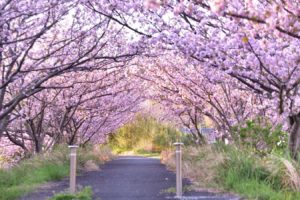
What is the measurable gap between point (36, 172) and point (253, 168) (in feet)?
18.8

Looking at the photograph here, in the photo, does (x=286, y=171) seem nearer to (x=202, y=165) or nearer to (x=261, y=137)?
(x=261, y=137)

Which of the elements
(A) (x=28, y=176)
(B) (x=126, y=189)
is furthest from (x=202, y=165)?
(A) (x=28, y=176)

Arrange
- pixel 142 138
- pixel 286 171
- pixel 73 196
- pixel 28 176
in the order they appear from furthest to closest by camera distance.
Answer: pixel 142 138
pixel 28 176
pixel 286 171
pixel 73 196

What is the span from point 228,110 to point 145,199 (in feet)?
31.2

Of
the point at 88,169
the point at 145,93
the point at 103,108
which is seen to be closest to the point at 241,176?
the point at 88,169

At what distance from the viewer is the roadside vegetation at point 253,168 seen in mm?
9750

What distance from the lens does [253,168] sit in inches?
435

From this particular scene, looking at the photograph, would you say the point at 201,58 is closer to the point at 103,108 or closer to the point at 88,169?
the point at 88,169

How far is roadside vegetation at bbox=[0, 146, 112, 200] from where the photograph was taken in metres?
11.1

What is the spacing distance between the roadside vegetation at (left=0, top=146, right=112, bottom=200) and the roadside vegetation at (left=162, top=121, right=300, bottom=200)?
3477 millimetres

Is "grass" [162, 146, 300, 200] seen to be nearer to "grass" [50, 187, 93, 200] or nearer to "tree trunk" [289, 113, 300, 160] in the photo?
"tree trunk" [289, 113, 300, 160]

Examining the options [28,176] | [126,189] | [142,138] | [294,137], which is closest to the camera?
[294,137]

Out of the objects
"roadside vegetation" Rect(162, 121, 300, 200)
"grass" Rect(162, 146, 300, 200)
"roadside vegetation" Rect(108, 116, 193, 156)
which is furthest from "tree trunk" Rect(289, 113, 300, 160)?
"roadside vegetation" Rect(108, 116, 193, 156)

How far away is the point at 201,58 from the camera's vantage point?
10750 millimetres
